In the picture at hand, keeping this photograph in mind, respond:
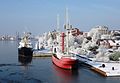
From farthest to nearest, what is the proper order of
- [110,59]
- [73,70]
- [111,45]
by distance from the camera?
[111,45], [110,59], [73,70]

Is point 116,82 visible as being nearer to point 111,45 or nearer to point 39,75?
point 39,75

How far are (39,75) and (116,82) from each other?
21.8ft

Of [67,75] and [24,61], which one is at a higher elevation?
[24,61]

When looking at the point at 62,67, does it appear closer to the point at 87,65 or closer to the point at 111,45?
the point at 87,65

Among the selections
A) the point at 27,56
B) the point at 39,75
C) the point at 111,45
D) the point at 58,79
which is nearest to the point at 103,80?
the point at 58,79

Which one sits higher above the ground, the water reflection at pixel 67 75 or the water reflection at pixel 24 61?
the water reflection at pixel 24 61

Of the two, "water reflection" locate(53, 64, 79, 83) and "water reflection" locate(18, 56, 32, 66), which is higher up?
"water reflection" locate(18, 56, 32, 66)

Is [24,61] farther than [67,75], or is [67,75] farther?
[24,61]

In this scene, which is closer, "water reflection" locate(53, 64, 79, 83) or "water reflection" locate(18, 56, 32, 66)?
"water reflection" locate(53, 64, 79, 83)

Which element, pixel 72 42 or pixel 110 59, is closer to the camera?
pixel 110 59

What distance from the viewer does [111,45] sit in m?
56.4

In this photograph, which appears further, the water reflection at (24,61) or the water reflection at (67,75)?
the water reflection at (24,61)

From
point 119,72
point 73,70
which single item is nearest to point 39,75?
→ point 73,70

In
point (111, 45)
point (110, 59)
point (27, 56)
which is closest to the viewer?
point (110, 59)
